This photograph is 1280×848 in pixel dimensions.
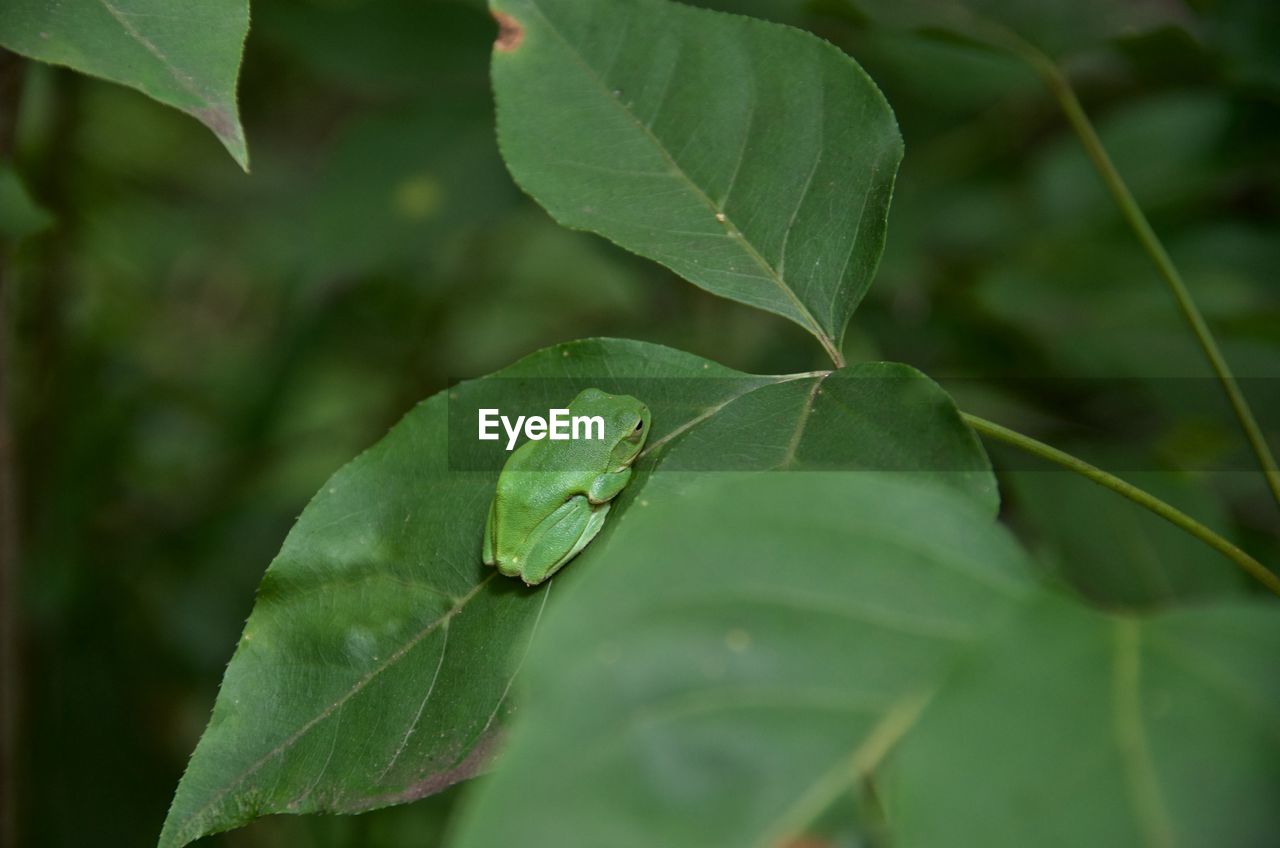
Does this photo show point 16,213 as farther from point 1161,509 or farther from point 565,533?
point 1161,509

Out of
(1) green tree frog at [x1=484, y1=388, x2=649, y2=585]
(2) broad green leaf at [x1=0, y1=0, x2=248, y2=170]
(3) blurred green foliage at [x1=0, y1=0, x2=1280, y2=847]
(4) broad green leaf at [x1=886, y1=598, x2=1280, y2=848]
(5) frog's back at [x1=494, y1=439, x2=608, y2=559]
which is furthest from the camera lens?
Result: (3) blurred green foliage at [x1=0, y1=0, x2=1280, y2=847]

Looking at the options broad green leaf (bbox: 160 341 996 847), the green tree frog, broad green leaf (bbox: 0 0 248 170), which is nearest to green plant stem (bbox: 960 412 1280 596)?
broad green leaf (bbox: 160 341 996 847)

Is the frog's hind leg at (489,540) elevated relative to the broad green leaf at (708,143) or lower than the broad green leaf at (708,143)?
Answer: lower

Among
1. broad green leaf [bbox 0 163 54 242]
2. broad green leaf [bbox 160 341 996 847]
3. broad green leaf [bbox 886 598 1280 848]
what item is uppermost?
broad green leaf [bbox 0 163 54 242]

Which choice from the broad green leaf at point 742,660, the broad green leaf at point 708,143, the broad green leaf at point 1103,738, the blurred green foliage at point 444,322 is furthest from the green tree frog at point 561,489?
the blurred green foliage at point 444,322

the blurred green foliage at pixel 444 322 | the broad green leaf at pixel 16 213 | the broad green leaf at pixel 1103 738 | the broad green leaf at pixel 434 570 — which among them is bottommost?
the blurred green foliage at pixel 444 322

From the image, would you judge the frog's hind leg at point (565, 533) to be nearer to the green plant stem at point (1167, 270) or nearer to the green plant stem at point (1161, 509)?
the green plant stem at point (1161, 509)

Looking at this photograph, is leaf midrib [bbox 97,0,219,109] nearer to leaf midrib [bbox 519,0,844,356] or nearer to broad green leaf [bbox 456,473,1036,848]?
leaf midrib [bbox 519,0,844,356]
